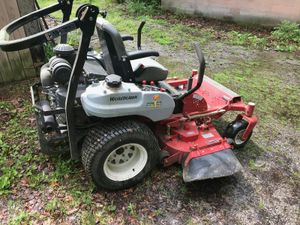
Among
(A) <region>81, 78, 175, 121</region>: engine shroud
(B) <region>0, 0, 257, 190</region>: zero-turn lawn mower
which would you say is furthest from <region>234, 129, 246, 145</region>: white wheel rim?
(A) <region>81, 78, 175, 121</region>: engine shroud

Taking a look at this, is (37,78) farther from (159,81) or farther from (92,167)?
(92,167)

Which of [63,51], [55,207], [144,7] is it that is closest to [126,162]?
[55,207]

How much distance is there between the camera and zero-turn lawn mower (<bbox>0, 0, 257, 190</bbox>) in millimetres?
2490

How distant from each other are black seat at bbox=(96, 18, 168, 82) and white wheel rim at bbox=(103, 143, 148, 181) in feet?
2.17

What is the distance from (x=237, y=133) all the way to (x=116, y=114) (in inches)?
59.4

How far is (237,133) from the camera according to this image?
11.1ft

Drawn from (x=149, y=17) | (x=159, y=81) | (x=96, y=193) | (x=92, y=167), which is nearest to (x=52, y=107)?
(x=92, y=167)

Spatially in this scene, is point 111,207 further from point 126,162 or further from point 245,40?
point 245,40

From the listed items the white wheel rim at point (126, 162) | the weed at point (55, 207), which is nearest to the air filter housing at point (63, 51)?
the white wheel rim at point (126, 162)

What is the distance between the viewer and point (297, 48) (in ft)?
21.4

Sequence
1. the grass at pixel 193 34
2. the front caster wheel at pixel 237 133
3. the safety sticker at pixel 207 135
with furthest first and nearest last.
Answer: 1. the grass at pixel 193 34
2. the front caster wheel at pixel 237 133
3. the safety sticker at pixel 207 135

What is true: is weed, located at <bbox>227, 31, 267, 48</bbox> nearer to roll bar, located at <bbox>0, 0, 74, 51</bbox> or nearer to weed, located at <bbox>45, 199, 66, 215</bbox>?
roll bar, located at <bbox>0, 0, 74, 51</bbox>

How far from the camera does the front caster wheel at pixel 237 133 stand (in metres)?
3.35

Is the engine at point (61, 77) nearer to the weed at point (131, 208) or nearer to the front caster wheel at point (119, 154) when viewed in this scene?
the front caster wheel at point (119, 154)
